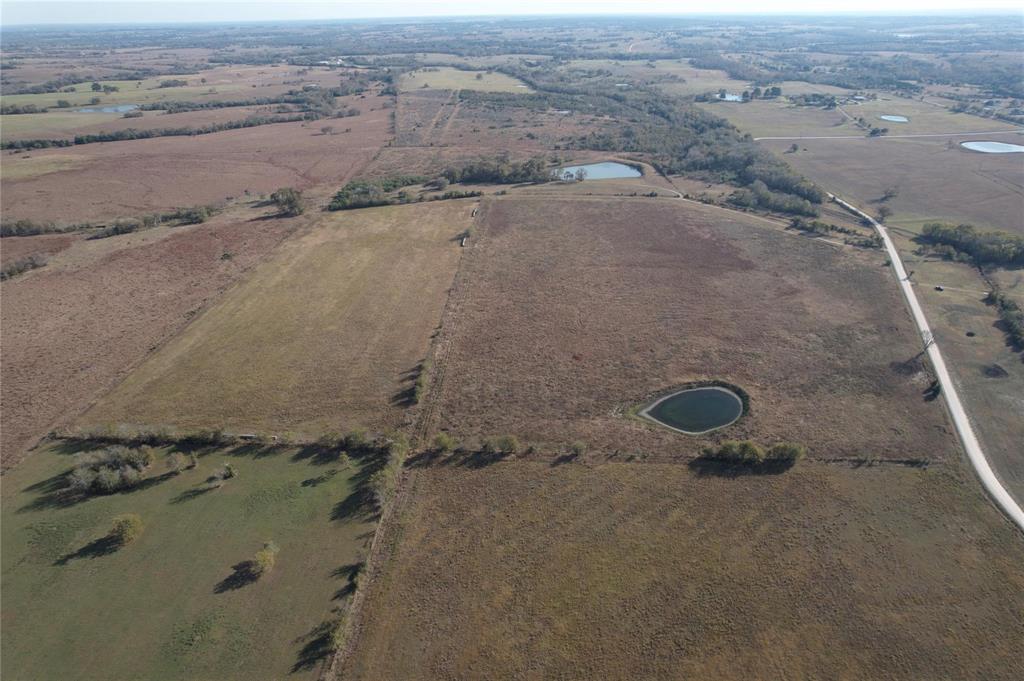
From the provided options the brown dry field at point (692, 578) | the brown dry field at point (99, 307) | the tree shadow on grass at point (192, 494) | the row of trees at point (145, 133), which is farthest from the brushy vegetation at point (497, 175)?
the tree shadow on grass at point (192, 494)

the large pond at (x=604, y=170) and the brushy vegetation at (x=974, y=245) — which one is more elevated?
the large pond at (x=604, y=170)

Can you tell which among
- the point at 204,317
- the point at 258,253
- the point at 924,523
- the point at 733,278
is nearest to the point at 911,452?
the point at 924,523

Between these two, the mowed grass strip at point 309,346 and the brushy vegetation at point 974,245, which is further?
the brushy vegetation at point 974,245

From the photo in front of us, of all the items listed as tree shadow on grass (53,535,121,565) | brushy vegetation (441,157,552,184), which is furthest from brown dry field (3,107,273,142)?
tree shadow on grass (53,535,121,565)

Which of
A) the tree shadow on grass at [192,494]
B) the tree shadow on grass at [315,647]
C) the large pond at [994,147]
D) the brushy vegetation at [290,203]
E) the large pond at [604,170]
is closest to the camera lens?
the tree shadow on grass at [315,647]

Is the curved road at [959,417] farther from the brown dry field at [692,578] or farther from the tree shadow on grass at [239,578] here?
the tree shadow on grass at [239,578]

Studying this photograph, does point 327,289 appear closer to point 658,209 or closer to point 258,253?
point 258,253

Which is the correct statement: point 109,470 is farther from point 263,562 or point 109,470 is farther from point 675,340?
point 675,340

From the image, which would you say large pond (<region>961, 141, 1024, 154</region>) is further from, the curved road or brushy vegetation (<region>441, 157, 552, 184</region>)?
brushy vegetation (<region>441, 157, 552, 184</region>)
